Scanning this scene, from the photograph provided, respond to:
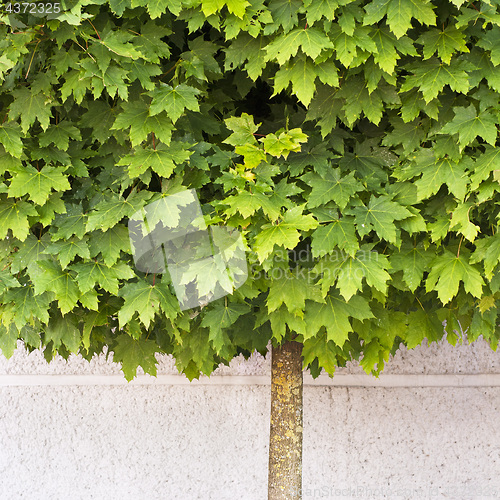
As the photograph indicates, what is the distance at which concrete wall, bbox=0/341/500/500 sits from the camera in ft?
13.5

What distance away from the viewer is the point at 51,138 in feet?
6.03

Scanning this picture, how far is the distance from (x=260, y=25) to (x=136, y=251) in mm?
948

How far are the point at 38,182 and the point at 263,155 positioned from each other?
0.84m

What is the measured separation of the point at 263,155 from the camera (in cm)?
176

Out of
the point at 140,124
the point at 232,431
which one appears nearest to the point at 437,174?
the point at 140,124

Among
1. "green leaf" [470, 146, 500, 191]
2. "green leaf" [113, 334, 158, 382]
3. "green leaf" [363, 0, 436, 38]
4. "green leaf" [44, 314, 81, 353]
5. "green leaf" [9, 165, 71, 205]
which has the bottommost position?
"green leaf" [113, 334, 158, 382]

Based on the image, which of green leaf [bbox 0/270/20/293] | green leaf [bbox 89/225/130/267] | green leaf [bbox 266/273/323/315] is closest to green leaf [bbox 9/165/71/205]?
green leaf [bbox 89/225/130/267]

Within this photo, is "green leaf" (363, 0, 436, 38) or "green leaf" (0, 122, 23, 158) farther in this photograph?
"green leaf" (0, 122, 23, 158)

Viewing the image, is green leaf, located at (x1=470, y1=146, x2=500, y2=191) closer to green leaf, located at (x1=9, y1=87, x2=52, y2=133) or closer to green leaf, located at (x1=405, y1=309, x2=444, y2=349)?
green leaf, located at (x1=405, y1=309, x2=444, y2=349)

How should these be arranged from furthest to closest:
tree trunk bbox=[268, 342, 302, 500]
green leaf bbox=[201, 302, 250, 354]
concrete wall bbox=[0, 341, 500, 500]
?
1. concrete wall bbox=[0, 341, 500, 500]
2. tree trunk bbox=[268, 342, 302, 500]
3. green leaf bbox=[201, 302, 250, 354]

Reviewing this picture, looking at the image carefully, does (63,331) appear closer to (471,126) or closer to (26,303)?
(26,303)

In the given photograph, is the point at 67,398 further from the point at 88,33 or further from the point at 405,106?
the point at 405,106

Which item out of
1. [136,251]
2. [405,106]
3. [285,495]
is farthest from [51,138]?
[285,495]

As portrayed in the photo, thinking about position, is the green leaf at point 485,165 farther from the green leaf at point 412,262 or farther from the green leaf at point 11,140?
the green leaf at point 11,140
